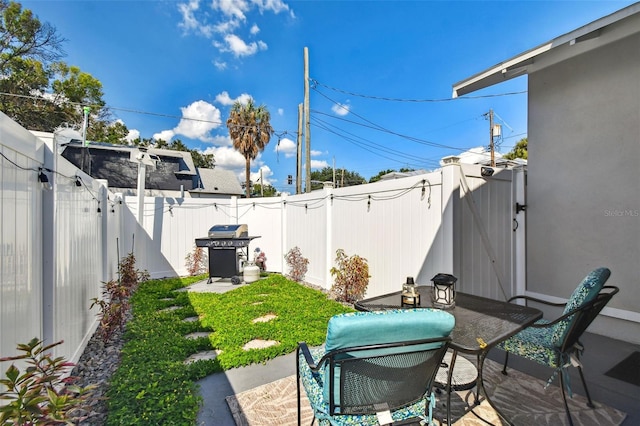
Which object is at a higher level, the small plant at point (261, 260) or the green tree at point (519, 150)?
the green tree at point (519, 150)

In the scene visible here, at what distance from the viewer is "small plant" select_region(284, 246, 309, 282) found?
7.46 metres

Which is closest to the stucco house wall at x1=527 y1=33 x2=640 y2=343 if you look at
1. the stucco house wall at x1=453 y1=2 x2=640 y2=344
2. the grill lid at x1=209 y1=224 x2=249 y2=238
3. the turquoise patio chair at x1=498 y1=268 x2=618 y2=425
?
the stucco house wall at x1=453 y1=2 x2=640 y2=344

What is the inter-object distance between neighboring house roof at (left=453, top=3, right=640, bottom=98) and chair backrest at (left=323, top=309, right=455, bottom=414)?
422 cm

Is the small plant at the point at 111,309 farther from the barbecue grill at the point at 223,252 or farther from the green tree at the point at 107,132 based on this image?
the green tree at the point at 107,132

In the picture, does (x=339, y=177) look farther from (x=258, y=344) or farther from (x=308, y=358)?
(x=308, y=358)

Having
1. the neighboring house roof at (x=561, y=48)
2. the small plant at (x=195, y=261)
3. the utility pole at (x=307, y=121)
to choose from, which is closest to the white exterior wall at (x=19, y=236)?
the neighboring house roof at (x=561, y=48)

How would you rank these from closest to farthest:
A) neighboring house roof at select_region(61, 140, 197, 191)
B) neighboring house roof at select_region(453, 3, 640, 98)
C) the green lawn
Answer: the green lawn
neighboring house roof at select_region(453, 3, 640, 98)
neighboring house roof at select_region(61, 140, 197, 191)

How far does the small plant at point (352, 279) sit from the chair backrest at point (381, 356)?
146 inches

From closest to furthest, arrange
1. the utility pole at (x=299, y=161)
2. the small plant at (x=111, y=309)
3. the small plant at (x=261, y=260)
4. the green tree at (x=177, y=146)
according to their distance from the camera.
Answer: the small plant at (x=111, y=309), the small plant at (x=261, y=260), the utility pole at (x=299, y=161), the green tree at (x=177, y=146)

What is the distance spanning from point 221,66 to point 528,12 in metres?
12.1

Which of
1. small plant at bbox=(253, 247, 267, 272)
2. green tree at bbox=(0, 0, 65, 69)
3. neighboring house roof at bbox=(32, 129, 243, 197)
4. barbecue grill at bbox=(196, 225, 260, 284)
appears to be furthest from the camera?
neighboring house roof at bbox=(32, 129, 243, 197)

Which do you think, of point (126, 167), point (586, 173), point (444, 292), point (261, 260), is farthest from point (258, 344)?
point (126, 167)

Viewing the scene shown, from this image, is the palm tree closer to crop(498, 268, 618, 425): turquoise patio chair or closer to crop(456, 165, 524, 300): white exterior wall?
crop(456, 165, 524, 300): white exterior wall

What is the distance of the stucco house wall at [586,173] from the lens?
3.78 m
